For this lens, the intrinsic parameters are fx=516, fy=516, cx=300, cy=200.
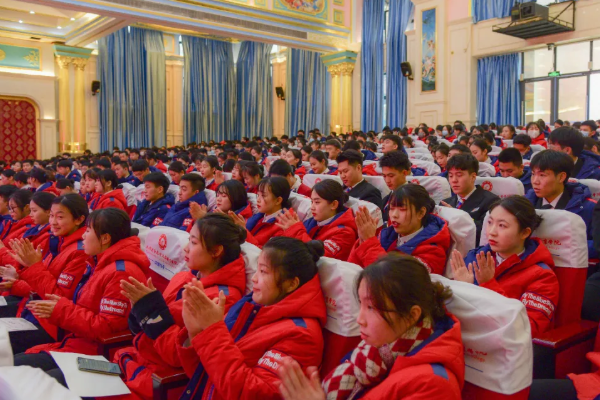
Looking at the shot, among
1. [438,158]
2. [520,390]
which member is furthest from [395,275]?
[438,158]

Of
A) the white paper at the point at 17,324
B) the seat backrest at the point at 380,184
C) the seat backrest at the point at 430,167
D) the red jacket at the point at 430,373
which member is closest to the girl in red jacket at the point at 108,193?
the white paper at the point at 17,324

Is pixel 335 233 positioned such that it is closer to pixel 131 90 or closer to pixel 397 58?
pixel 397 58

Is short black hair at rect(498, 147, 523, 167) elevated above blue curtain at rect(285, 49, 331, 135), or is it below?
below

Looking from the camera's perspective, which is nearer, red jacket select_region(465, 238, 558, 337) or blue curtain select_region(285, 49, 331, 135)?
red jacket select_region(465, 238, 558, 337)

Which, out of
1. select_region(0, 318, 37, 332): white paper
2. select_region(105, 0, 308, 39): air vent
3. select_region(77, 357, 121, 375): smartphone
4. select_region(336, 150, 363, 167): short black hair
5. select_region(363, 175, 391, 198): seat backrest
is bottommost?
select_region(0, 318, 37, 332): white paper

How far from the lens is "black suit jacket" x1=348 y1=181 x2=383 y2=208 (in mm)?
3579

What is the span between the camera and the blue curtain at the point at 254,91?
50.3ft

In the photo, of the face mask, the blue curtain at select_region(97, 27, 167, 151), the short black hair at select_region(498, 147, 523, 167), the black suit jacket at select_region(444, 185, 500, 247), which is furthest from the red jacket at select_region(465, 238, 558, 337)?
the blue curtain at select_region(97, 27, 167, 151)

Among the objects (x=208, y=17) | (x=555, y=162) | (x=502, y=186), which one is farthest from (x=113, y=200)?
(x=208, y=17)

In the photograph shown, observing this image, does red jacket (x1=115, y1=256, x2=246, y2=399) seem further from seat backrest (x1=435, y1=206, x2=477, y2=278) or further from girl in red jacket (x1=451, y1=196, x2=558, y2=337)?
seat backrest (x1=435, y1=206, x2=477, y2=278)

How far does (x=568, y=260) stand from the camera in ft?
6.44

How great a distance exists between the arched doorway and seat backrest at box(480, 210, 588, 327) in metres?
12.8

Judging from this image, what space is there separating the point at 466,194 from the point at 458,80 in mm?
8850

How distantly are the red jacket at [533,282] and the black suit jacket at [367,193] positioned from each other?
166cm
